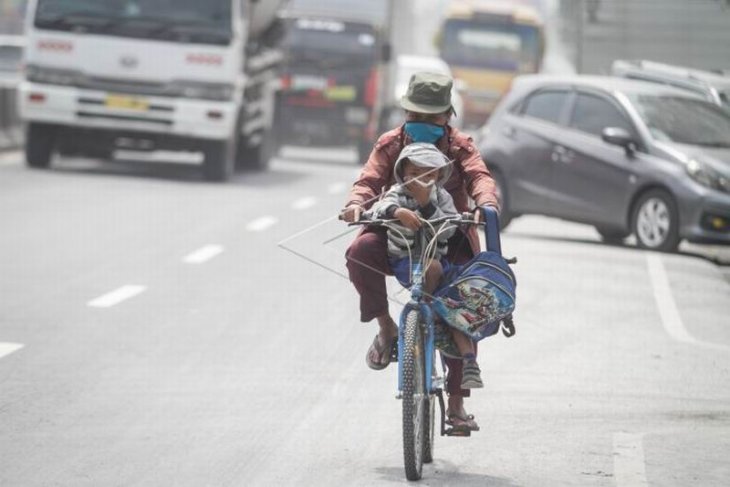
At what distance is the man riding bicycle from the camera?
7.11 meters

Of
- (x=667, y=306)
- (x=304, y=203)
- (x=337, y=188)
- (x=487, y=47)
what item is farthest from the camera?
(x=487, y=47)

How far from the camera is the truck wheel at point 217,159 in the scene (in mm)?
24766

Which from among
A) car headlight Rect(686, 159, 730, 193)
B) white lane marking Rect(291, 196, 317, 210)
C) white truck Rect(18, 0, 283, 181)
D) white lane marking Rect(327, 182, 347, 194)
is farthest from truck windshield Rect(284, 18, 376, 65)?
car headlight Rect(686, 159, 730, 193)

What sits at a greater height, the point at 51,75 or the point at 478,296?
the point at 478,296

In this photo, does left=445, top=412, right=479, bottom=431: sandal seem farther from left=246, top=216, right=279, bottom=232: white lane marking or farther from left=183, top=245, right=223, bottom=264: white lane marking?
left=246, top=216, right=279, bottom=232: white lane marking

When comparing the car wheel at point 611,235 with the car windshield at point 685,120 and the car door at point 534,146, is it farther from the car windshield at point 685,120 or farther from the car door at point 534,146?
the car windshield at point 685,120

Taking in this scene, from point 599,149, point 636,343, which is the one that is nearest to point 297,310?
point 636,343

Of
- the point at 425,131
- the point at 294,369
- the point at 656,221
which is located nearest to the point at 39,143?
the point at 656,221

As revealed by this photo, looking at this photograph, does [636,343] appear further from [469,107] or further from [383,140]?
[469,107]

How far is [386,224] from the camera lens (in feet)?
22.7

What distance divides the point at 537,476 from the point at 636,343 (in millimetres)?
4334

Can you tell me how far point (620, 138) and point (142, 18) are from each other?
805cm

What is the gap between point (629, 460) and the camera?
7.41 meters

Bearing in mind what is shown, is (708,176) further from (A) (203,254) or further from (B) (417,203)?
(B) (417,203)
